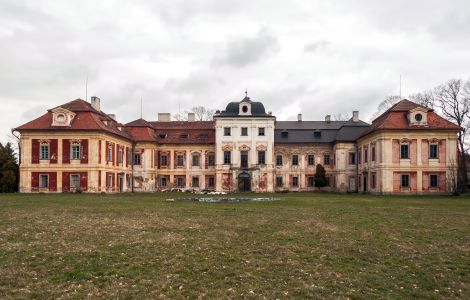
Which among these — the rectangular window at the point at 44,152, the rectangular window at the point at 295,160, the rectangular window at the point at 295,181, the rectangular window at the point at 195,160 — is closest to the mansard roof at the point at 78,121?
the rectangular window at the point at 44,152

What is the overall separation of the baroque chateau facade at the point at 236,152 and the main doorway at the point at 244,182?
0.37 ft

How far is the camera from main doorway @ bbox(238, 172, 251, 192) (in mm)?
45094

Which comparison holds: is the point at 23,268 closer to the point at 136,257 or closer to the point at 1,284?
the point at 1,284

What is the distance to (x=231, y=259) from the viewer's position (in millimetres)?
8742

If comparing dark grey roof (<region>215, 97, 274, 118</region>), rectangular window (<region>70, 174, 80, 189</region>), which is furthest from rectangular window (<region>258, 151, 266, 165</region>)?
rectangular window (<region>70, 174, 80, 189</region>)

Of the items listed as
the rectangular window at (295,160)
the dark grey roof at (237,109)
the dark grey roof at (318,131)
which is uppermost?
the dark grey roof at (237,109)

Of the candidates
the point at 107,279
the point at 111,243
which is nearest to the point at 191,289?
the point at 107,279

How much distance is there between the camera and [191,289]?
681 cm

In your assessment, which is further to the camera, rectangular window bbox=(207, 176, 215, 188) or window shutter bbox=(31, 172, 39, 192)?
rectangular window bbox=(207, 176, 215, 188)

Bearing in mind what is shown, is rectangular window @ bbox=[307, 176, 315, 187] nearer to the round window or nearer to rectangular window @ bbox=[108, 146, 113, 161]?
rectangular window @ bbox=[108, 146, 113, 161]

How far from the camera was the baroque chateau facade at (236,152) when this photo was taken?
3694 cm

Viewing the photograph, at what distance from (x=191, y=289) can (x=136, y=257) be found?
2423mm

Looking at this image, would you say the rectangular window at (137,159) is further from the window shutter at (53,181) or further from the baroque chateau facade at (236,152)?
the window shutter at (53,181)

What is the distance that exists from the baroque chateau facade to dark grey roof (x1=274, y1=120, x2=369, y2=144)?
12cm
